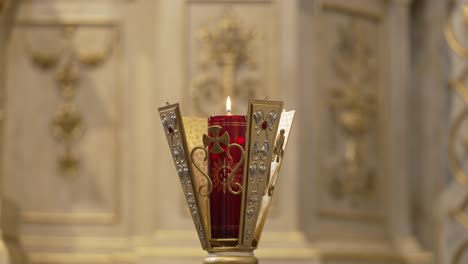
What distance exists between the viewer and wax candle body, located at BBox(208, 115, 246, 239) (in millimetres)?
1451

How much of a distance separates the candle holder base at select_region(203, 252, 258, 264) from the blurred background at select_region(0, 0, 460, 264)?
0.93 m

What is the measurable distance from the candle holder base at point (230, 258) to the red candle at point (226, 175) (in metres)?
0.04

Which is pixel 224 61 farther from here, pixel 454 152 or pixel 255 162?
pixel 255 162

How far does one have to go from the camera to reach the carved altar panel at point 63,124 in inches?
98.7

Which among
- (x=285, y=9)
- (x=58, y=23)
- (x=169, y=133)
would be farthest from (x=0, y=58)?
(x=169, y=133)

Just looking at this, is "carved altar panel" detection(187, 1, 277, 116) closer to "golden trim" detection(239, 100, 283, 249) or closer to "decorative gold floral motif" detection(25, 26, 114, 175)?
"decorative gold floral motif" detection(25, 26, 114, 175)

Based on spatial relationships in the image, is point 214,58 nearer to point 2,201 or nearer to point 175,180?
point 175,180

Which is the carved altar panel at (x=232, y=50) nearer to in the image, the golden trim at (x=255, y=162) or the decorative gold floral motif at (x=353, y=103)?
the decorative gold floral motif at (x=353, y=103)

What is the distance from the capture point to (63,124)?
2.53 m

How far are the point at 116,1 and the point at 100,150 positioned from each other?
382 mm

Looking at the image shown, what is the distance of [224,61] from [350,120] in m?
0.37

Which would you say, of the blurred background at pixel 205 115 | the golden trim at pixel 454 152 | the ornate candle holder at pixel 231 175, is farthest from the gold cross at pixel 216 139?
the golden trim at pixel 454 152

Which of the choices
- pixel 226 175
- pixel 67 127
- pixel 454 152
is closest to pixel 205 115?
pixel 67 127

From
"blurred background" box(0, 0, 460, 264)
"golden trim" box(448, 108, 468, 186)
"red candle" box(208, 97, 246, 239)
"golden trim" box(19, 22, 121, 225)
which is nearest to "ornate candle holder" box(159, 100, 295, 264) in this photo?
"red candle" box(208, 97, 246, 239)
